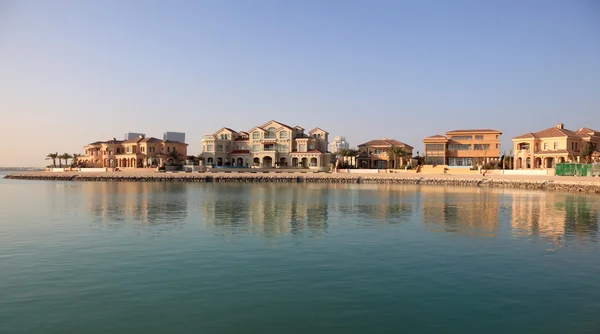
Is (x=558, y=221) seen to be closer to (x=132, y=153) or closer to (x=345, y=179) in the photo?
(x=345, y=179)

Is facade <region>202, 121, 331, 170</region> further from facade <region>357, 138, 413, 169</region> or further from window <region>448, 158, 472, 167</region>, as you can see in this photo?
window <region>448, 158, 472, 167</region>

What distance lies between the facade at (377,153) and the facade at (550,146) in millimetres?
27730

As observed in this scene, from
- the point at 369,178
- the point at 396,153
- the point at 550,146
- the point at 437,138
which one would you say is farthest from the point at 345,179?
the point at 550,146

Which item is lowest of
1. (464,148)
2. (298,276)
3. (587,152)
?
(298,276)

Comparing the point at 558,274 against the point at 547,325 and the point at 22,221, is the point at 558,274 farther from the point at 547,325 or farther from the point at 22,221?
the point at 22,221

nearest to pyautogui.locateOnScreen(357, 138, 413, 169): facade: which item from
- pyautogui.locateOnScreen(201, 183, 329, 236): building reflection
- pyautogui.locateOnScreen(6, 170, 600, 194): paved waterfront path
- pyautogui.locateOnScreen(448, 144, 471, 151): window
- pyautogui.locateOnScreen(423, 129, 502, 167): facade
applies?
pyautogui.locateOnScreen(423, 129, 502, 167): facade

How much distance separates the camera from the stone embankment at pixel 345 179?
6786 cm

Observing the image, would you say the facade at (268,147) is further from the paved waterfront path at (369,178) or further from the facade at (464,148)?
the facade at (464,148)

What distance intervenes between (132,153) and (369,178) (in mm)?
66412

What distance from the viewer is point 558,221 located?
102ft

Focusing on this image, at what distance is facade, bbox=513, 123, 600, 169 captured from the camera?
8600cm

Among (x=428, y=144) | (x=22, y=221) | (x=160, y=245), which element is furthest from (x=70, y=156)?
(x=160, y=245)

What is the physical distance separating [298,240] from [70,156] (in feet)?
432

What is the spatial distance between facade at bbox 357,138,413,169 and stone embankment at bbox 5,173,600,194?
70.5ft
